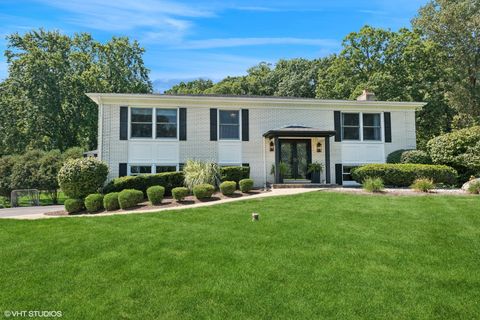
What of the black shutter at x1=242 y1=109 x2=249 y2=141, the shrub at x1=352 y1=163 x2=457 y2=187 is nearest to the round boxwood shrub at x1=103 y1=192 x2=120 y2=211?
the black shutter at x1=242 y1=109 x2=249 y2=141

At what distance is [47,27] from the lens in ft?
104

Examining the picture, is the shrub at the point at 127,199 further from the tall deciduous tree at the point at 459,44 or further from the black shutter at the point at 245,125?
the tall deciduous tree at the point at 459,44

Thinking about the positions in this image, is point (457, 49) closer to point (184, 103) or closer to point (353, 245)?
point (184, 103)

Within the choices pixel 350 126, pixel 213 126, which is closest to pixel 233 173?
pixel 213 126

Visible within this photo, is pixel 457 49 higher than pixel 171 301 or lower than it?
higher

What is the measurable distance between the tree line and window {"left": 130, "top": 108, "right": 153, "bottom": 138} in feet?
54.0

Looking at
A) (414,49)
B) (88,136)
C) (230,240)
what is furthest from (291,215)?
(88,136)

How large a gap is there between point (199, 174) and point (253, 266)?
8612 millimetres

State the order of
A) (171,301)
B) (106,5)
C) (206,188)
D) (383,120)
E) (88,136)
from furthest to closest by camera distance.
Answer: (88,136)
(383,120)
(206,188)
(106,5)
(171,301)

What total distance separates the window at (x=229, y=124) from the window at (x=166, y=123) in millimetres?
2236

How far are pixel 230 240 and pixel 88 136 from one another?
28014 mm

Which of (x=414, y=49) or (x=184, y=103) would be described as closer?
(x=184, y=103)

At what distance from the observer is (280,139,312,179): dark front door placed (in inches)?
699

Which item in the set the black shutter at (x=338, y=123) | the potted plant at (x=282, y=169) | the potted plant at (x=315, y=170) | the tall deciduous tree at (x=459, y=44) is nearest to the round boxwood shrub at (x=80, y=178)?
the potted plant at (x=282, y=169)
